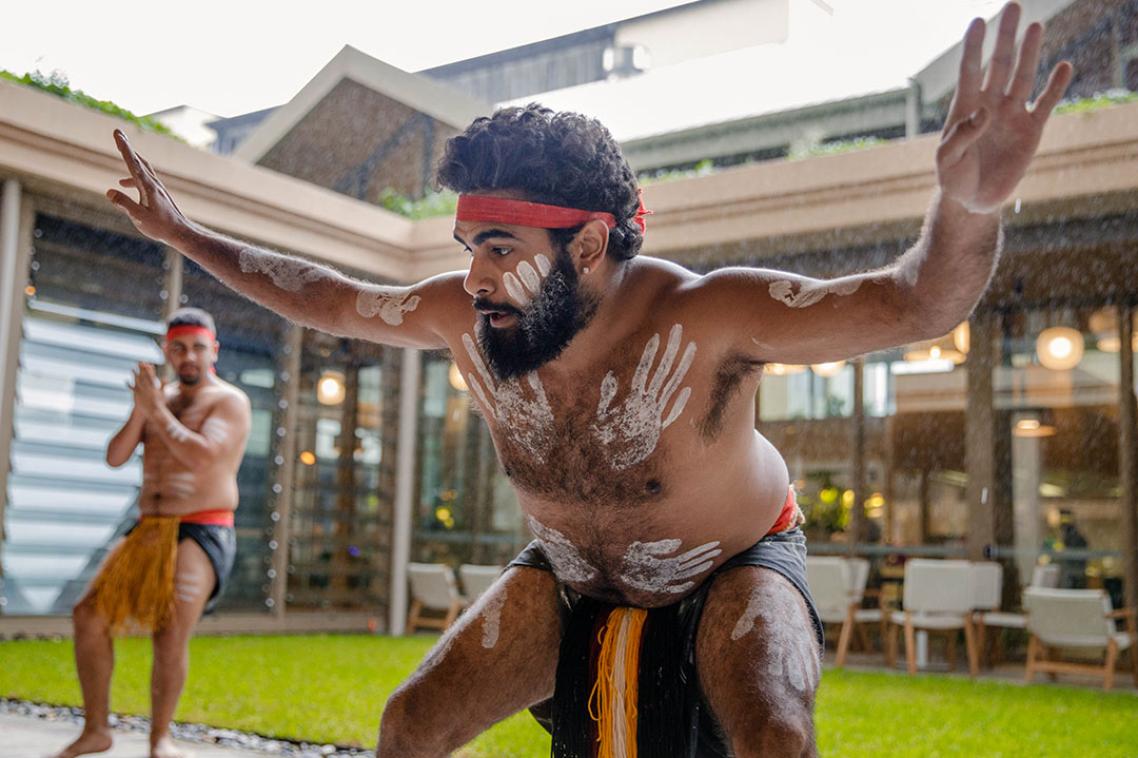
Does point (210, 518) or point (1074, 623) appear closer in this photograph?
point (210, 518)

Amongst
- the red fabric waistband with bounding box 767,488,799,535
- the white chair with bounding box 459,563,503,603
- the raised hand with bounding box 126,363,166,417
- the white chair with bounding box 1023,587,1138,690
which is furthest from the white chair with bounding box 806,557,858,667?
the red fabric waistband with bounding box 767,488,799,535

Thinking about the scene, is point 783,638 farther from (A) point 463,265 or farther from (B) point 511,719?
(A) point 463,265

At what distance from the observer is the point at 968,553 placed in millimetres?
8812

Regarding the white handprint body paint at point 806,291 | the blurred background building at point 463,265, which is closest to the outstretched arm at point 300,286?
the white handprint body paint at point 806,291

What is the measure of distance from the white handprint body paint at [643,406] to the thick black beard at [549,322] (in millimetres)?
102

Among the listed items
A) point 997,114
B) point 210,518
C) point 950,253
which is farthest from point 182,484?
point 997,114

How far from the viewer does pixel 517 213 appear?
1717 mm

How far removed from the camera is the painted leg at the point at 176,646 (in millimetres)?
3623

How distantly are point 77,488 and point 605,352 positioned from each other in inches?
278

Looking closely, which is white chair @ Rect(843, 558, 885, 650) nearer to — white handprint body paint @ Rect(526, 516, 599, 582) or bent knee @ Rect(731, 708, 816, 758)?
white handprint body paint @ Rect(526, 516, 599, 582)

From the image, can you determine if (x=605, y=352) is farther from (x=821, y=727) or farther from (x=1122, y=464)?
(x=1122, y=464)

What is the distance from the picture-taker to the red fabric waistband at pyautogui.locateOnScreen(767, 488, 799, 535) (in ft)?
6.51

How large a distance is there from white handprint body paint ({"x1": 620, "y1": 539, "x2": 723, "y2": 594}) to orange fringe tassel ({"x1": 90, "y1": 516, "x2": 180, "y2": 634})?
235cm

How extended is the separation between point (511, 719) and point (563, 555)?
3344 millimetres
